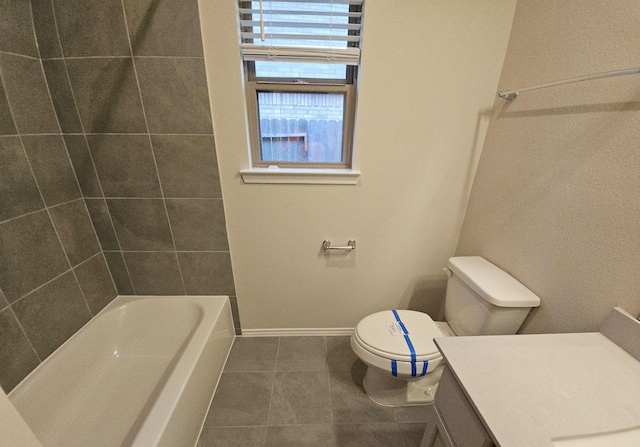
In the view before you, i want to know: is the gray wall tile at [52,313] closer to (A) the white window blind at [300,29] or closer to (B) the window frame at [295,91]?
(B) the window frame at [295,91]

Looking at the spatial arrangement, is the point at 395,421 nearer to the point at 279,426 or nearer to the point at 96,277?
the point at 279,426

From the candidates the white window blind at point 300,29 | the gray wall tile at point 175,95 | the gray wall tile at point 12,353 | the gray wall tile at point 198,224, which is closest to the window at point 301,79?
the white window blind at point 300,29

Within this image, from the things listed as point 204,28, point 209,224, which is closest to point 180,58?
point 204,28

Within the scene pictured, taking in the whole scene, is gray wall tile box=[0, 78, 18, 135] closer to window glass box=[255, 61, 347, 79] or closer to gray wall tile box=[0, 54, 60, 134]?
gray wall tile box=[0, 54, 60, 134]

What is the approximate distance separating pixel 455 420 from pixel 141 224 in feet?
5.39

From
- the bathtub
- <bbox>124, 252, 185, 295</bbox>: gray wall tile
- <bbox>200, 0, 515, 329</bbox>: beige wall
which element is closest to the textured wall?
the bathtub

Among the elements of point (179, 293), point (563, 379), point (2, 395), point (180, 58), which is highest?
point (180, 58)

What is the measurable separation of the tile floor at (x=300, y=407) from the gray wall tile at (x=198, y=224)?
742mm

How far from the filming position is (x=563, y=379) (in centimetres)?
62

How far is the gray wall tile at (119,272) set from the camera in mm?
1430

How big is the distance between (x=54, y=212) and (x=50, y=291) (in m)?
0.37

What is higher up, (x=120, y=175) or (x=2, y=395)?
(x=120, y=175)

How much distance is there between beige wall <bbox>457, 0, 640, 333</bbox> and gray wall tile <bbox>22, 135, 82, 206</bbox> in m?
2.14

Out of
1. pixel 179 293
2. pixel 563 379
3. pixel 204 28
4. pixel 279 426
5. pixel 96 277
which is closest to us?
pixel 563 379
